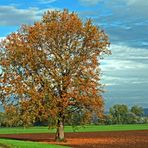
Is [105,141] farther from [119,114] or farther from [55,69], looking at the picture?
[119,114]

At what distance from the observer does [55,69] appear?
5894 centimetres

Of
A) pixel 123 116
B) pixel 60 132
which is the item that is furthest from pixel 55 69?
pixel 123 116

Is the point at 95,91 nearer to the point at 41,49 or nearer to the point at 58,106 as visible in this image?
the point at 58,106

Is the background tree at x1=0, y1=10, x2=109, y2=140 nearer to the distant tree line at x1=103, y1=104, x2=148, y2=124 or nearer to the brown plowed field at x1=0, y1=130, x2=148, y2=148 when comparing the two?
the brown plowed field at x1=0, y1=130, x2=148, y2=148

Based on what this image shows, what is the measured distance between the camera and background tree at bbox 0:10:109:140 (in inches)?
2290

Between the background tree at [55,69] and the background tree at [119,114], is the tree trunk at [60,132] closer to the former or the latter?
the background tree at [55,69]

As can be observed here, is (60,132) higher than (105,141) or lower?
higher

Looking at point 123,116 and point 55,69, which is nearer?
point 55,69

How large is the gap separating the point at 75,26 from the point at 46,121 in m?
12.8

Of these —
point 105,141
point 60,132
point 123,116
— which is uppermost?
point 123,116

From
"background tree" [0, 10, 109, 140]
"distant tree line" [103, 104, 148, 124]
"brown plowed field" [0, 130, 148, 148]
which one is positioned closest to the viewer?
"brown plowed field" [0, 130, 148, 148]

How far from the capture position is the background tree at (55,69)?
58156 millimetres

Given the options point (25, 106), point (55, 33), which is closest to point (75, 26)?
point (55, 33)

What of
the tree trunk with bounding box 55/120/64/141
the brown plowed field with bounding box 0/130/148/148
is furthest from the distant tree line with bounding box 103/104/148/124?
the tree trunk with bounding box 55/120/64/141
